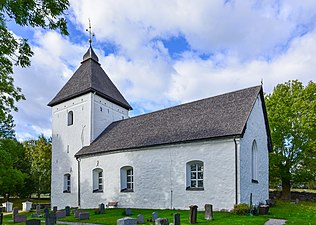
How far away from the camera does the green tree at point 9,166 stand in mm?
15686

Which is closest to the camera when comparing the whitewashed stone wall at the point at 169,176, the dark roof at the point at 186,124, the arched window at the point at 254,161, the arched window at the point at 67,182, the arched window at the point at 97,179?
the whitewashed stone wall at the point at 169,176

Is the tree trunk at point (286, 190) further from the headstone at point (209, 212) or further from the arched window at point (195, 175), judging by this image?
the headstone at point (209, 212)

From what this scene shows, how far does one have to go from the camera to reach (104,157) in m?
21.1

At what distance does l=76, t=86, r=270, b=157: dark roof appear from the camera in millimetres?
16344

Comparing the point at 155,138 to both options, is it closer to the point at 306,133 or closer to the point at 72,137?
the point at 72,137

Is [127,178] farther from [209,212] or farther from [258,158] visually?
[209,212]

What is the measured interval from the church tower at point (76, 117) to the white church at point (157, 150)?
8cm

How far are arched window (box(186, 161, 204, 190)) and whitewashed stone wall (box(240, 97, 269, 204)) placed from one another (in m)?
2.23

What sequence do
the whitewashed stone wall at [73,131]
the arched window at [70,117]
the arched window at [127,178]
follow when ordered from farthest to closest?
1. the arched window at [70,117]
2. the whitewashed stone wall at [73,131]
3. the arched window at [127,178]

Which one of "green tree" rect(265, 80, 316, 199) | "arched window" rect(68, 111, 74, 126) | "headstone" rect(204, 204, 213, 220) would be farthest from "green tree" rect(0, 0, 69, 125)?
"green tree" rect(265, 80, 316, 199)

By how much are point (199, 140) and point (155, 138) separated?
336 cm

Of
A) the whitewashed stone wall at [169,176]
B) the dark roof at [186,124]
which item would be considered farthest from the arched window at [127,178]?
the dark roof at [186,124]

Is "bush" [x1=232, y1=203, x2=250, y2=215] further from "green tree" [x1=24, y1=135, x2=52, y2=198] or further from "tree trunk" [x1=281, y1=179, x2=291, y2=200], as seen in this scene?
"green tree" [x1=24, y1=135, x2=52, y2=198]

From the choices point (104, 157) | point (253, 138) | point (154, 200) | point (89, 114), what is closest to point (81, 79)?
point (89, 114)
